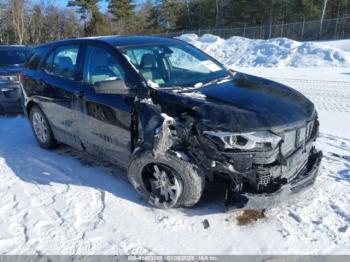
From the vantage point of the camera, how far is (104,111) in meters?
4.24

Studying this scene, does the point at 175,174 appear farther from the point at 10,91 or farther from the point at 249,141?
the point at 10,91

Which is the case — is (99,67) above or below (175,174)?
above

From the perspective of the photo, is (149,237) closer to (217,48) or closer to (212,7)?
(217,48)

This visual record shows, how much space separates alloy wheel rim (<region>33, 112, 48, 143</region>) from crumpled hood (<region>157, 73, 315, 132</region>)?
2.73 meters

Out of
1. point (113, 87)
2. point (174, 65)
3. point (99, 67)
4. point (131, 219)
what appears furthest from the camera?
point (174, 65)

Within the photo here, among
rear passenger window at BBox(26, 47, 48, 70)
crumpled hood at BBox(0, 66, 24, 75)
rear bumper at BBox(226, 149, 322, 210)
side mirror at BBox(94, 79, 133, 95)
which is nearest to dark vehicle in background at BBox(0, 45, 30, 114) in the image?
crumpled hood at BBox(0, 66, 24, 75)

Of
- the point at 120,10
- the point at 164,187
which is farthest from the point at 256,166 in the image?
the point at 120,10

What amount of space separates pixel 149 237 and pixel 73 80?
239cm

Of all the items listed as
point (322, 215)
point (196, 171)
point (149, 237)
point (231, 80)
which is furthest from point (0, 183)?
point (322, 215)

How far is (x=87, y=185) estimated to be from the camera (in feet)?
14.8

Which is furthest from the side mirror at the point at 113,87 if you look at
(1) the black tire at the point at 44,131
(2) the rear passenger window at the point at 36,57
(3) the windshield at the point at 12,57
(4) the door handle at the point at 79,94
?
(3) the windshield at the point at 12,57

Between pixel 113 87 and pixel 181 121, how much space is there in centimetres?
88

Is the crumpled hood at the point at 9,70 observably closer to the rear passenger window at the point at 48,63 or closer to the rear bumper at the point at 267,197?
the rear passenger window at the point at 48,63

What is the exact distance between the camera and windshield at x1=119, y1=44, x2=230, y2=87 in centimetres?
414
